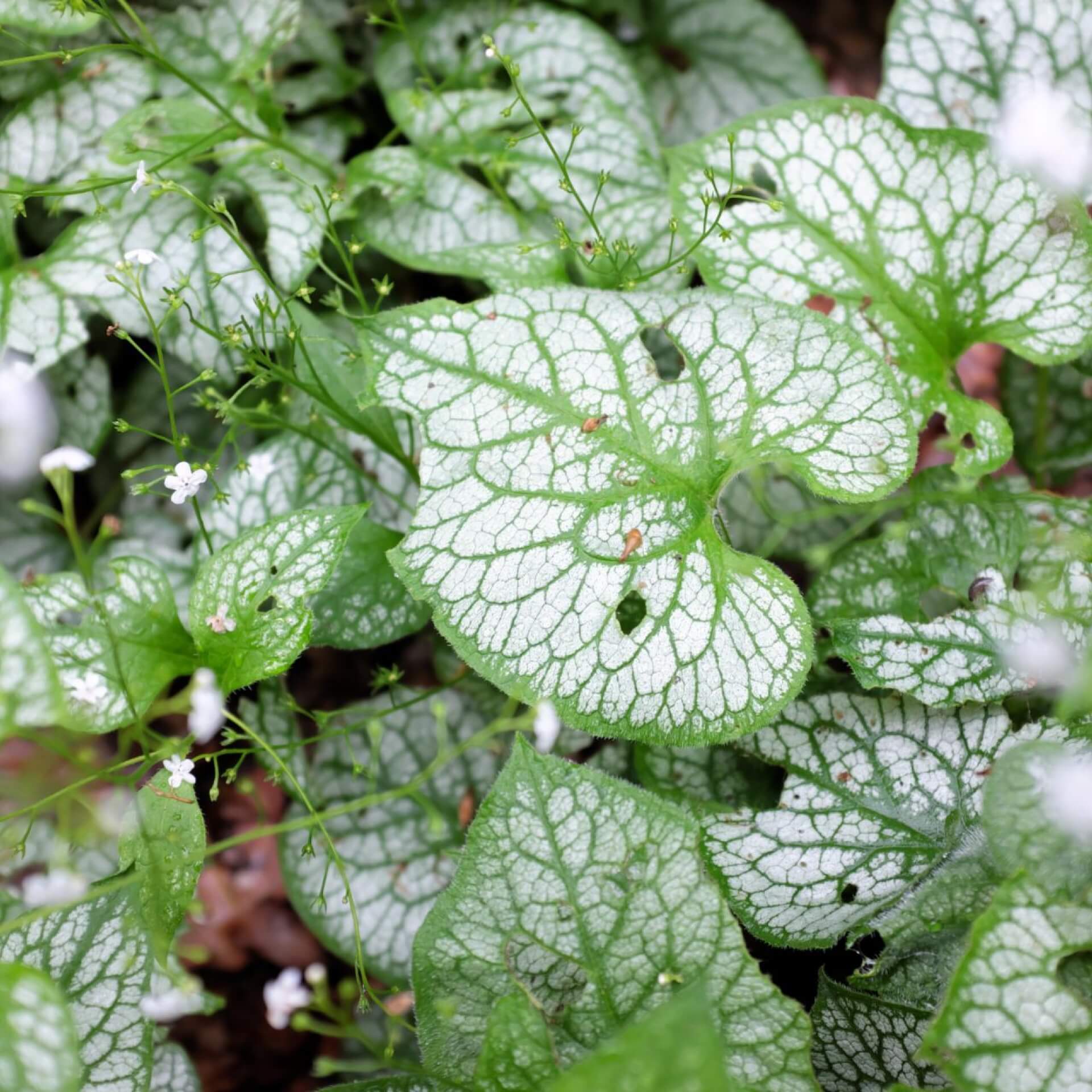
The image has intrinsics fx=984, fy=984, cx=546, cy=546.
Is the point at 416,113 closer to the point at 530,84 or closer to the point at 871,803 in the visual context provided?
the point at 530,84

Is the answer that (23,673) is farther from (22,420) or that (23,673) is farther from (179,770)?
(22,420)

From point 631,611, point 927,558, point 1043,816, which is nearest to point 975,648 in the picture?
point 927,558

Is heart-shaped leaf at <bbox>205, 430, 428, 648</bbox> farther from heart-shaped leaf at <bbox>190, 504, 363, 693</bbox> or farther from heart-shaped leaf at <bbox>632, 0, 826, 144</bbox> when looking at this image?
heart-shaped leaf at <bbox>632, 0, 826, 144</bbox>

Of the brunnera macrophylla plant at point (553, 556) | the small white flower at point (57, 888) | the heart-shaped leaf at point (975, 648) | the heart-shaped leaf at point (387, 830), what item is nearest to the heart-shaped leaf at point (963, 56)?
the brunnera macrophylla plant at point (553, 556)

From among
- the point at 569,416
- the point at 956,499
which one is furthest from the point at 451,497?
the point at 956,499

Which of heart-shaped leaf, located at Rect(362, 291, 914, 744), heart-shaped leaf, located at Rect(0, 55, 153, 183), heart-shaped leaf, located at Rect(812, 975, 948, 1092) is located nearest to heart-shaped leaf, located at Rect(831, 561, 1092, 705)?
Answer: heart-shaped leaf, located at Rect(362, 291, 914, 744)

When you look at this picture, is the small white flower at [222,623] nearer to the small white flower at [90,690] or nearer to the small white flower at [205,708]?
the small white flower at [90,690]
